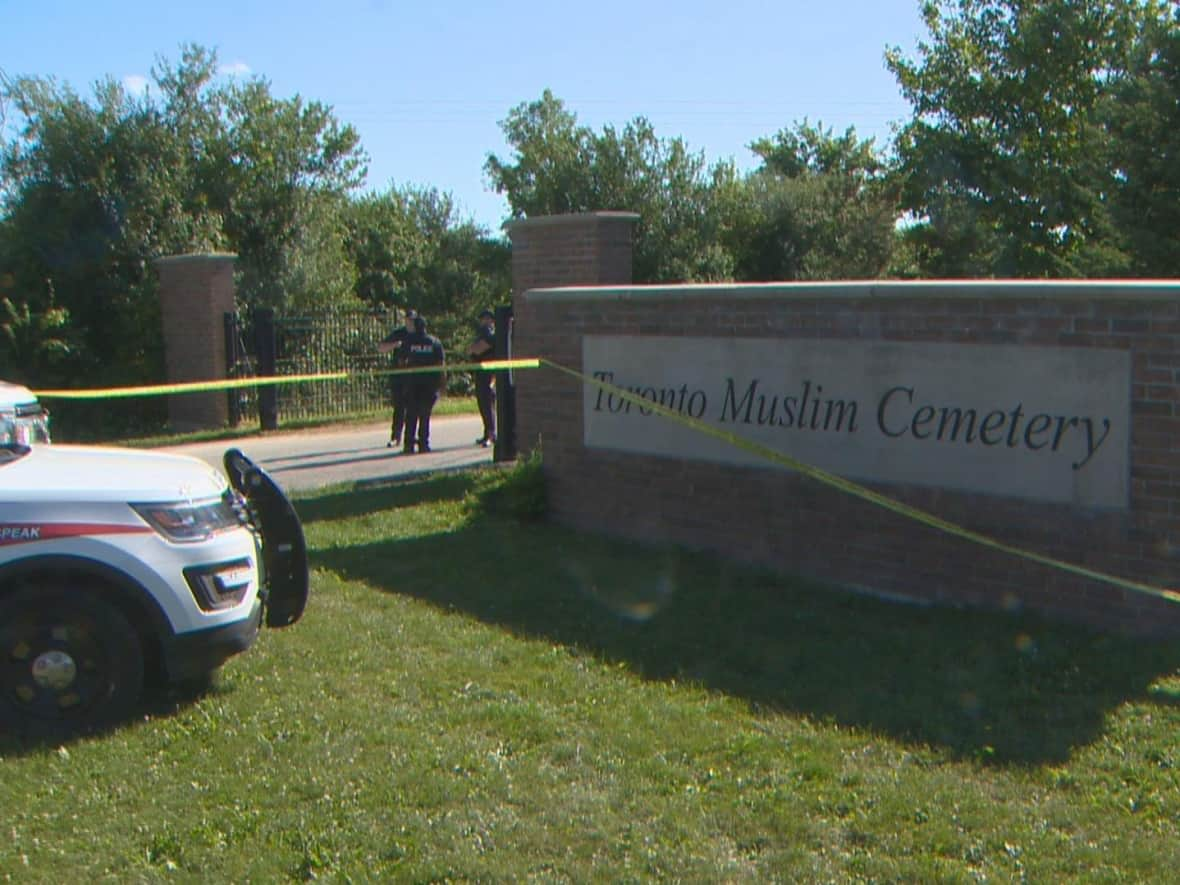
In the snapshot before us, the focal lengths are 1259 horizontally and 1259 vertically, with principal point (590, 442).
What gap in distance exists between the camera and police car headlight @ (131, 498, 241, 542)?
5.52m

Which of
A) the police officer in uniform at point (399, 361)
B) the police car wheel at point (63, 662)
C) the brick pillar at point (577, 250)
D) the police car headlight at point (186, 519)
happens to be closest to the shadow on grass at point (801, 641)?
the police car headlight at point (186, 519)

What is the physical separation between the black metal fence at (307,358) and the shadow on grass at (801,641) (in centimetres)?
1016

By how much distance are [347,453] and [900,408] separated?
9459mm

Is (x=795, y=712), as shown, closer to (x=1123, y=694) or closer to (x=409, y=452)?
(x=1123, y=694)

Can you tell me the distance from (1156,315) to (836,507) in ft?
7.42

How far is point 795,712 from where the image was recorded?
565 centimetres

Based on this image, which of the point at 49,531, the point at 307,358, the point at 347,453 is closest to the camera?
the point at 49,531

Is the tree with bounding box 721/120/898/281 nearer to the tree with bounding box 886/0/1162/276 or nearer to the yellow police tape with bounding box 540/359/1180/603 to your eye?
the tree with bounding box 886/0/1162/276

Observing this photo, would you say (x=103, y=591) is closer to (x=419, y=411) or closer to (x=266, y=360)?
(x=419, y=411)

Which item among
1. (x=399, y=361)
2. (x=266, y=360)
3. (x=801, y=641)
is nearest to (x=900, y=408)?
(x=801, y=641)

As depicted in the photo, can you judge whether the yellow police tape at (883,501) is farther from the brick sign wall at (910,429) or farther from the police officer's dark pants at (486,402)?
the police officer's dark pants at (486,402)

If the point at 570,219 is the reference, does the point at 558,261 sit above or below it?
below

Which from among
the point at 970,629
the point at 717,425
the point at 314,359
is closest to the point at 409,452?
the point at 314,359

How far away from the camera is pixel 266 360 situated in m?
18.6
